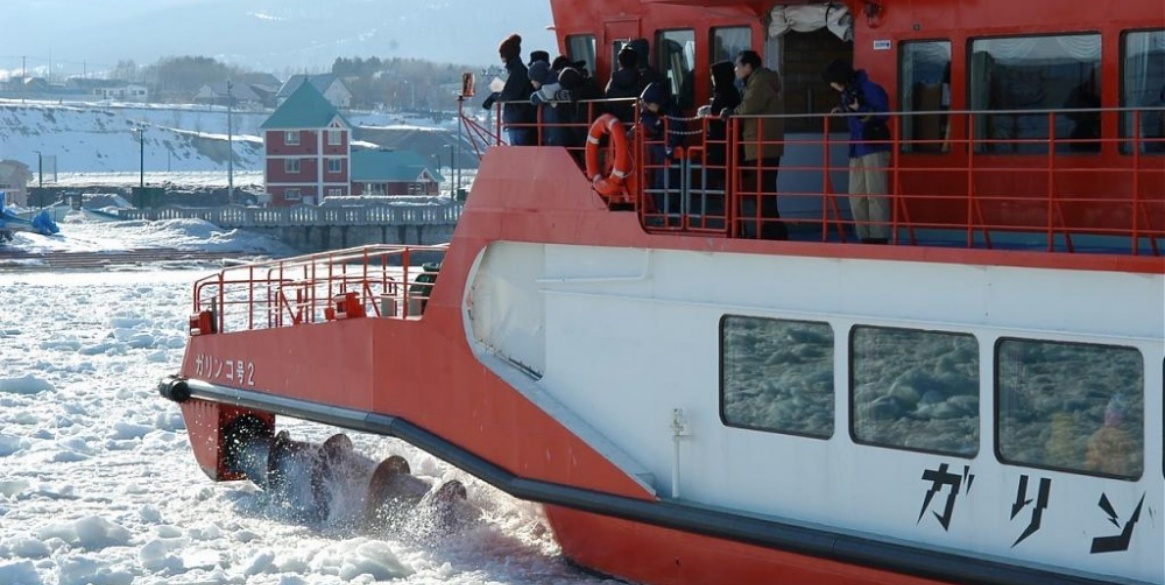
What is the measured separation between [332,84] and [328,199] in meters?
108

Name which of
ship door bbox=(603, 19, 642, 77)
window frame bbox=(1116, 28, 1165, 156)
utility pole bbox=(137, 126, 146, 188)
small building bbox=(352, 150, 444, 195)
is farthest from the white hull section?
small building bbox=(352, 150, 444, 195)

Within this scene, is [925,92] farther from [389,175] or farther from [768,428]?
[389,175]

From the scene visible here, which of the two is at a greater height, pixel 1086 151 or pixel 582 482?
pixel 1086 151

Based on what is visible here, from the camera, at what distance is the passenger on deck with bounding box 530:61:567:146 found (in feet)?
35.7

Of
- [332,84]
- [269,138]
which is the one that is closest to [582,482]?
[269,138]

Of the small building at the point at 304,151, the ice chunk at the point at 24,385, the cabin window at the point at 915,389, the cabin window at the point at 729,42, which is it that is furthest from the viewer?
the small building at the point at 304,151

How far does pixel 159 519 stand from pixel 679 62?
5.56m

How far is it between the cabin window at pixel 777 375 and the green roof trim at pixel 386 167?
317 feet

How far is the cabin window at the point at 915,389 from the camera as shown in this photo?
27.7 ft

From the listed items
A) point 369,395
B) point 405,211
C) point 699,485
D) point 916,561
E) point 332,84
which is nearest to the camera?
point 916,561

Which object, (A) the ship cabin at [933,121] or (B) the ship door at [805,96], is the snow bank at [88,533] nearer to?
(A) the ship cabin at [933,121]

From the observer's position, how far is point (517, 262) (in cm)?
1086

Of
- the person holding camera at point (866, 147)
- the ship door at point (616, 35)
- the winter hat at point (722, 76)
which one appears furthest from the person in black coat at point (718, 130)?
the ship door at point (616, 35)

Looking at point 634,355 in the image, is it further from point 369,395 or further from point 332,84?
point 332,84
